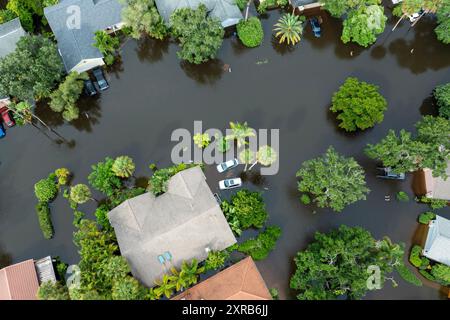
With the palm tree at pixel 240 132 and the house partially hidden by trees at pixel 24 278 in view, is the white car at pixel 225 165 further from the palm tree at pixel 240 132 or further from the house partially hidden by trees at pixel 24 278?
the house partially hidden by trees at pixel 24 278

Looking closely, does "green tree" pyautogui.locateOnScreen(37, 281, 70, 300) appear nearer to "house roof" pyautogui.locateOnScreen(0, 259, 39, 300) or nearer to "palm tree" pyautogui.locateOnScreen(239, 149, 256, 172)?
"house roof" pyautogui.locateOnScreen(0, 259, 39, 300)

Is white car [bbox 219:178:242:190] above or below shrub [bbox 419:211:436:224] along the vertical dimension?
above

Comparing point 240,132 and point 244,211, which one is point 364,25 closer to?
point 240,132

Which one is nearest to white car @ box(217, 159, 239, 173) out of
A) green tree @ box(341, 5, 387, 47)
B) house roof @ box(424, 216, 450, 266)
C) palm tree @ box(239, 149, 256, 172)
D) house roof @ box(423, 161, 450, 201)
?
palm tree @ box(239, 149, 256, 172)

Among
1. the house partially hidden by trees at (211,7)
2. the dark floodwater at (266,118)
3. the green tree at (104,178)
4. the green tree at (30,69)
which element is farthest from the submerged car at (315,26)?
the green tree at (30,69)

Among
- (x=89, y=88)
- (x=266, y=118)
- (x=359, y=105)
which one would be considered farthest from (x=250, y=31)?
(x=89, y=88)
